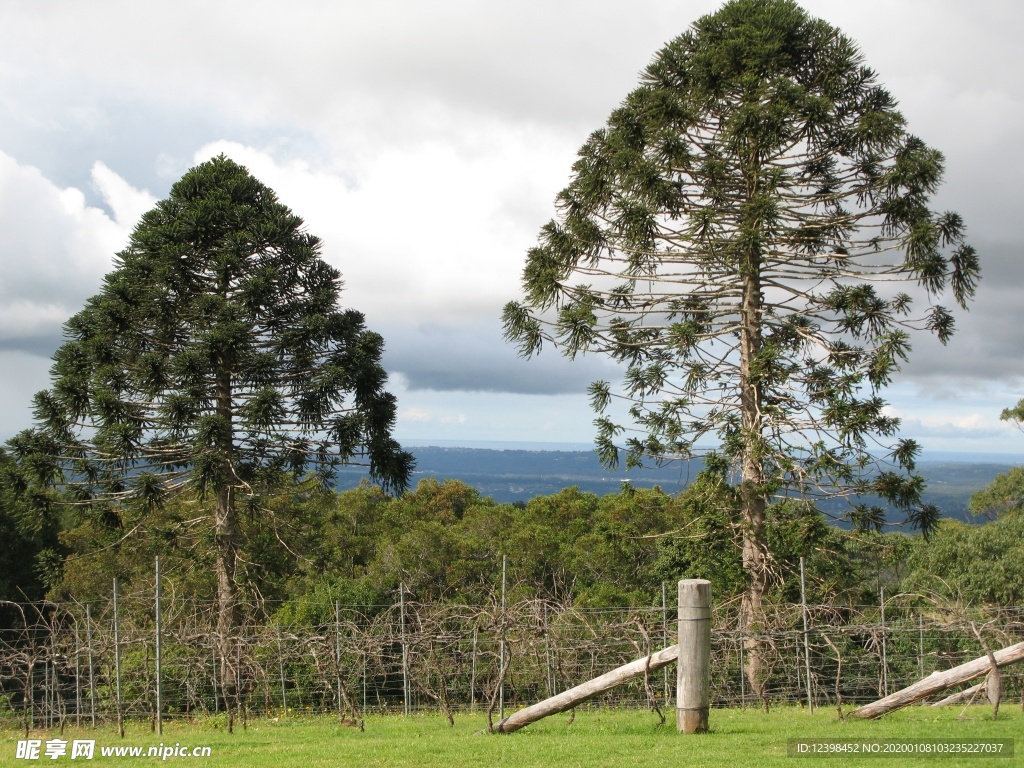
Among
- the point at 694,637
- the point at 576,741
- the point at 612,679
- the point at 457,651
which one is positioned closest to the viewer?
the point at 694,637

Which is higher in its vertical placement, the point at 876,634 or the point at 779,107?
the point at 779,107

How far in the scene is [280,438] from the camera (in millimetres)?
16953

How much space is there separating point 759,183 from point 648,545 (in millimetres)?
20248

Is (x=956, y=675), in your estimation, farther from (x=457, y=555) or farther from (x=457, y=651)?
(x=457, y=555)

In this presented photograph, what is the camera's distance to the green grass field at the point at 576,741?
687 cm

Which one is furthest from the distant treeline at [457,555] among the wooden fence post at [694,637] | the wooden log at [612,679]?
the wooden fence post at [694,637]

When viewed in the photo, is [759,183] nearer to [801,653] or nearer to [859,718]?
[801,653]

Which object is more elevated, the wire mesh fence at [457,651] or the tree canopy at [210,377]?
the tree canopy at [210,377]

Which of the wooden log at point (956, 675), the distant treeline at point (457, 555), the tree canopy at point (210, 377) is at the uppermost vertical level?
the tree canopy at point (210, 377)

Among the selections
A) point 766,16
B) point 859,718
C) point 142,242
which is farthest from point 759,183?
point 142,242

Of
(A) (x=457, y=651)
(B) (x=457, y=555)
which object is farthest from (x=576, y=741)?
(B) (x=457, y=555)

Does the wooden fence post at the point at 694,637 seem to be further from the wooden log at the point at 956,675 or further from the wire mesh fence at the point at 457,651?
the wooden log at the point at 956,675

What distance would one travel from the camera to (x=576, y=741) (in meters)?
8.06

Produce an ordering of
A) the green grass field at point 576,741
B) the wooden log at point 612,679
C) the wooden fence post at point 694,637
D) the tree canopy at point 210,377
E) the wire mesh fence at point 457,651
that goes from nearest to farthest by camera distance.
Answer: the green grass field at point 576,741 → the wooden fence post at point 694,637 → the wooden log at point 612,679 → the wire mesh fence at point 457,651 → the tree canopy at point 210,377
